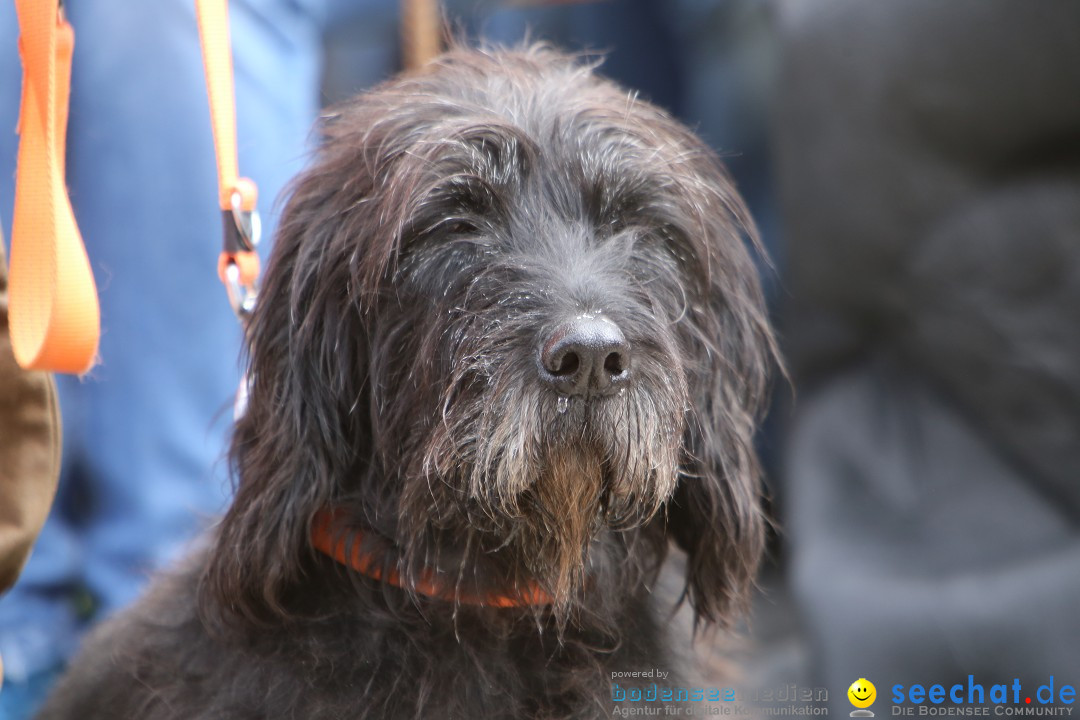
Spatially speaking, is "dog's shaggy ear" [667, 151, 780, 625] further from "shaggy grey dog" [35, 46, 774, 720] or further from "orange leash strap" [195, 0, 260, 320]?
"orange leash strap" [195, 0, 260, 320]

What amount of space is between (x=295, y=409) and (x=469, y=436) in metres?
0.40

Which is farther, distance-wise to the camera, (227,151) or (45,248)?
(227,151)

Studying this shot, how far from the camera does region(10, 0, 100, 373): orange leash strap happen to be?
1.70 m

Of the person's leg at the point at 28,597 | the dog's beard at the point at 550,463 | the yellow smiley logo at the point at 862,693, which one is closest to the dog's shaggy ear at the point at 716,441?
the dog's beard at the point at 550,463

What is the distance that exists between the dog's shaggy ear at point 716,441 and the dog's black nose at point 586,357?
1.29 ft

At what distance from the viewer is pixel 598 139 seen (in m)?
1.98

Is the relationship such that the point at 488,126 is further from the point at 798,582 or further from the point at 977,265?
the point at 798,582

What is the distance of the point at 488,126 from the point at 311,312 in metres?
0.50

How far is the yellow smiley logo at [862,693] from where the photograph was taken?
9.16 ft

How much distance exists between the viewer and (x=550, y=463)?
175cm

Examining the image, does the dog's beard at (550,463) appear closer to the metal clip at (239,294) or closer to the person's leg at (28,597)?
the metal clip at (239,294)

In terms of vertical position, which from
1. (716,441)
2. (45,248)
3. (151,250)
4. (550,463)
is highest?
(45,248)

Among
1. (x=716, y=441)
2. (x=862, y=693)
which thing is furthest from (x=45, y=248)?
(x=862, y=693)

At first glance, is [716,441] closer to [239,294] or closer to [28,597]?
[239,294]
